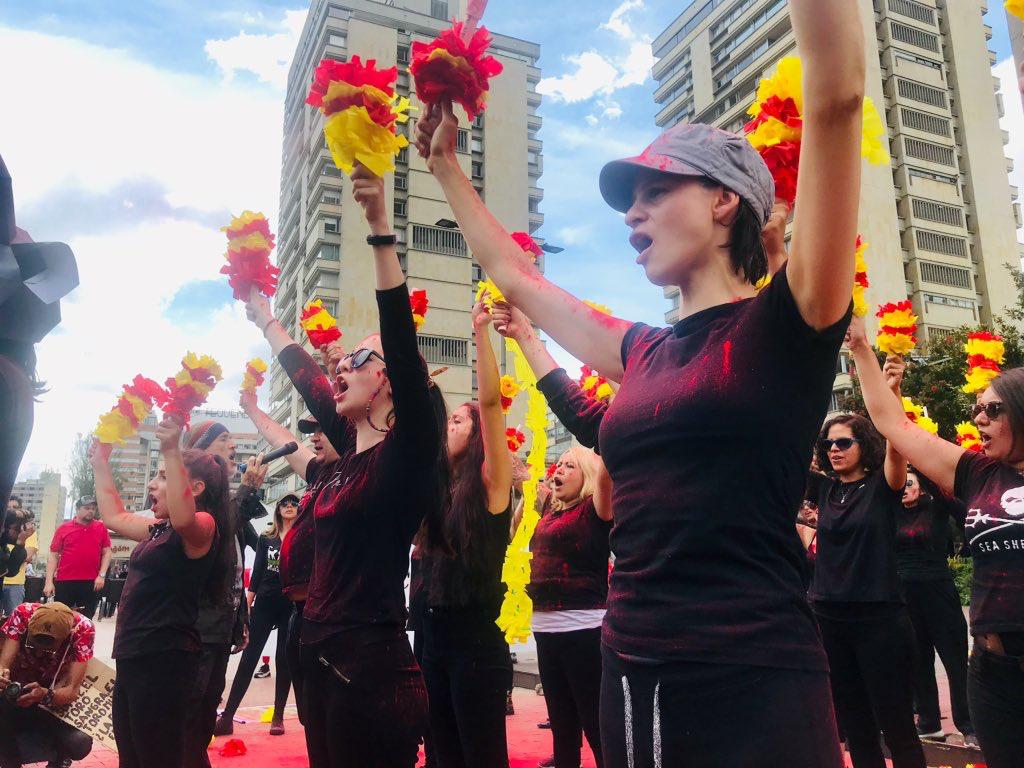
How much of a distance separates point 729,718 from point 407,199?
4722cm

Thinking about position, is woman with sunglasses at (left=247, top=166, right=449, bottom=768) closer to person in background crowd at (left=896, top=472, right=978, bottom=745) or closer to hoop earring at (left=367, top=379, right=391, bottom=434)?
hoop earring at (left=367, top=379, right=391, bottom=434)

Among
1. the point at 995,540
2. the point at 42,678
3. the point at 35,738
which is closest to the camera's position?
the point at 995,540

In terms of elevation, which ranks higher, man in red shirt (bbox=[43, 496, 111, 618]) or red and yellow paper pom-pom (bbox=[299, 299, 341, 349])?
red and yellow paper pom-pom (bbox=[299, 299, 341, 349])

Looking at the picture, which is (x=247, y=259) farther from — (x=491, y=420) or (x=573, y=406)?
(x=573, y=406)

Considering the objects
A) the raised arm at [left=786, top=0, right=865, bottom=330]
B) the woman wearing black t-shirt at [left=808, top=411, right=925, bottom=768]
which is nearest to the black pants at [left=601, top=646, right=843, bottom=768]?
the raised arm at [left=786, top=0, right=865, bottom=330]

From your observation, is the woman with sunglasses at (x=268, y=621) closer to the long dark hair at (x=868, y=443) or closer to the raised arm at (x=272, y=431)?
the raised arm at (x=272, y=431)

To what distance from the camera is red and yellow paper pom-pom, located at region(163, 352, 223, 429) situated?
389 cm

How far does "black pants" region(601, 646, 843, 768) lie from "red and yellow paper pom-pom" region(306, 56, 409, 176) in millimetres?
1384

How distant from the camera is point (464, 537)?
3.88 metres

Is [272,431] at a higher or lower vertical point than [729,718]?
higher

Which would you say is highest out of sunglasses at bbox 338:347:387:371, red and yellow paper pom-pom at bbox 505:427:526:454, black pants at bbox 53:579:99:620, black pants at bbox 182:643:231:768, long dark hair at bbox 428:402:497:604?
red and yellow paper pom-pom at bbox 505:427:526:454

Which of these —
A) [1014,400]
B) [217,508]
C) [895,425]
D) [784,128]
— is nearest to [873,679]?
[895,425]

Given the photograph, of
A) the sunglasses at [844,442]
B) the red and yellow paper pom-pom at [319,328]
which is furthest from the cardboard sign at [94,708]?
the sunglasses at [844,442]

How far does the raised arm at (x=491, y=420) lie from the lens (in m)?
3.19
